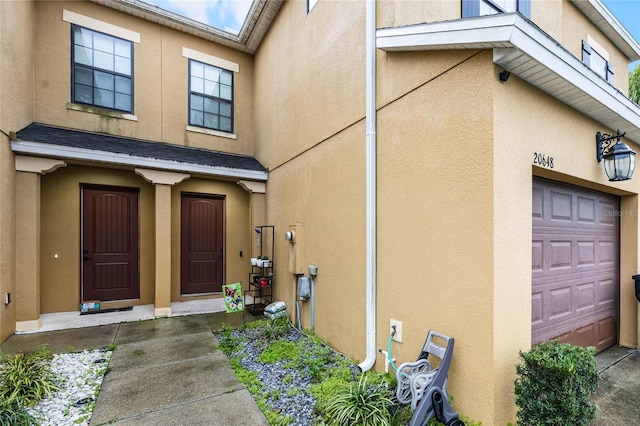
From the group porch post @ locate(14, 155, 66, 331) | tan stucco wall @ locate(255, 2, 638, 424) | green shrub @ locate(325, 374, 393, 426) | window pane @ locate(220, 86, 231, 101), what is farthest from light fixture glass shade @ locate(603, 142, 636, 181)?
porch post @ locate(14, 155, 66, 331)

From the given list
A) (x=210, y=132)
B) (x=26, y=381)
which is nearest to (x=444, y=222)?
(x=26, y=381)

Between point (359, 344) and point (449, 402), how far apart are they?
4.29 ft

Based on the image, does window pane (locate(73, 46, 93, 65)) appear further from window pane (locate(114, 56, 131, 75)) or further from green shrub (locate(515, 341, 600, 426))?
green shrub (locate(515, 341, 600, 426))

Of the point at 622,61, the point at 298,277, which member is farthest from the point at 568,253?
the point at 622,61

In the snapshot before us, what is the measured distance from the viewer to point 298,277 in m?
5.20

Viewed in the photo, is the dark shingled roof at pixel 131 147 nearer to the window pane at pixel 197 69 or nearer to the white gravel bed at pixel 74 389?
the window pane at pixel 197 69

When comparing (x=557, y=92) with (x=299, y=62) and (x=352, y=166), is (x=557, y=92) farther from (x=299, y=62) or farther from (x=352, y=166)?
(x=299, y=62)

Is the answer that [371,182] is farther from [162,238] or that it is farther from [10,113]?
[10,113]

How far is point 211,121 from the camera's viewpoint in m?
7.16

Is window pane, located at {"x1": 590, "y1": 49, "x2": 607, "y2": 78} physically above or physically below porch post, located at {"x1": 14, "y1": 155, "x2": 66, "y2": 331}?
above

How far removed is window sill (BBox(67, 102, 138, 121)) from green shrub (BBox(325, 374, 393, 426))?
648cm

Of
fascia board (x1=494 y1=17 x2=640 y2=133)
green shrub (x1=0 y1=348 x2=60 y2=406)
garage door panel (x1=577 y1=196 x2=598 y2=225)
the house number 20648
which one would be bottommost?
green shrub (x1=0 y1=348 x2=60 y2=406)

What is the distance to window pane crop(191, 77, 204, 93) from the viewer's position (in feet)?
22.6

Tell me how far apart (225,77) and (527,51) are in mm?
6770
